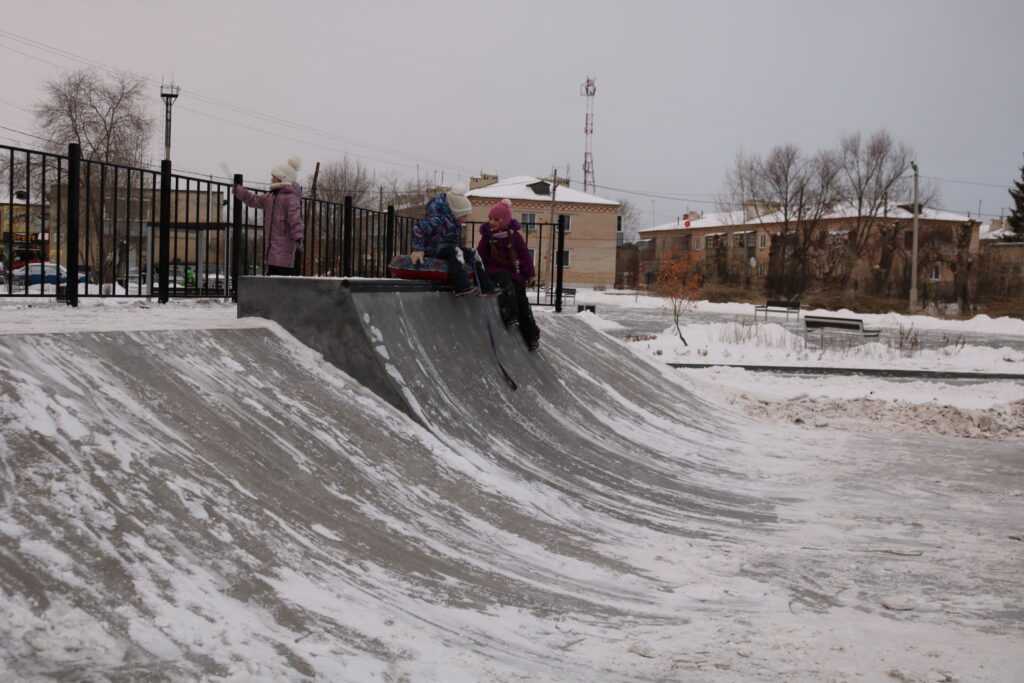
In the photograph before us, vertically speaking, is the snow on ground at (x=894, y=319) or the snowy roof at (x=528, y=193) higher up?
the snowy roof at (x=528, y=193)

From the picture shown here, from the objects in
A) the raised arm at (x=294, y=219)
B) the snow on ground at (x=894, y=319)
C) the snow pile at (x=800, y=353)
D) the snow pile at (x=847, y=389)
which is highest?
the raised arm at (x=294, y=219)

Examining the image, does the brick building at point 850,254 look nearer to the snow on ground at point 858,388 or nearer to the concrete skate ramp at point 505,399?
the snow on ground at point 858,388

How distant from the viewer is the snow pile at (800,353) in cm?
1978

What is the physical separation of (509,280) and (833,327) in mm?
17938

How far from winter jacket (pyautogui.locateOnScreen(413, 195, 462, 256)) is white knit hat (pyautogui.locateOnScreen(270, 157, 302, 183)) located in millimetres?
2320

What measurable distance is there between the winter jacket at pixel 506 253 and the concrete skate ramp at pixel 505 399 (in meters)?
0.38

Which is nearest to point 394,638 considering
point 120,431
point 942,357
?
point 120,431

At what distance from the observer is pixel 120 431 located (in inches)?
168

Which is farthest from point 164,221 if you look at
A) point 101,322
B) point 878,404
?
point 878,404

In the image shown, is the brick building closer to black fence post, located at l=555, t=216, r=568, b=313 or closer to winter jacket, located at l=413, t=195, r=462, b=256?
black fence post, located at l=555, t=216, r=568, b=313

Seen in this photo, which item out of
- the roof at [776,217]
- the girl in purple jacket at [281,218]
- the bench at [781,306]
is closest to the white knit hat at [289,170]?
the girl in purple jacket at [281,218]

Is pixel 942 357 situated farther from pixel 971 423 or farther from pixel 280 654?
pixel 280 654

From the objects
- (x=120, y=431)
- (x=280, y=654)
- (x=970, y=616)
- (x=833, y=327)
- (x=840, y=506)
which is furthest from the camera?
(x=833, y=327)

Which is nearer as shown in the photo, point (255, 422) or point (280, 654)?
point (280, 654)
